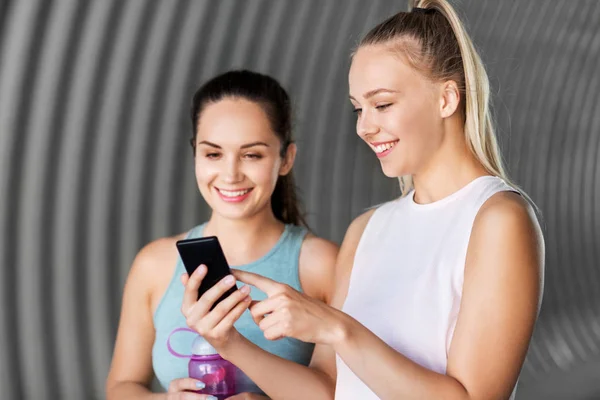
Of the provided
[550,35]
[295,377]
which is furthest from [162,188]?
[550,35]

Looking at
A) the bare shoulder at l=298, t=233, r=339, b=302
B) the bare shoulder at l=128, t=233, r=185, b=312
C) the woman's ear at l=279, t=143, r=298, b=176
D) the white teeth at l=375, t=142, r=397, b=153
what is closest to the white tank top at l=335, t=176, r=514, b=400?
the white teeth at l=375, t=142, r=397, b=153

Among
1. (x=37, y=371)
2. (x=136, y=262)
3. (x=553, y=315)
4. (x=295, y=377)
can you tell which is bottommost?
(x=553, y=315)

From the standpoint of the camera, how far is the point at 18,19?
2900mm

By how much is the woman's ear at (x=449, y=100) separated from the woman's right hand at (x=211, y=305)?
688 millimetres

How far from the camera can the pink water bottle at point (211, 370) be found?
245 cm

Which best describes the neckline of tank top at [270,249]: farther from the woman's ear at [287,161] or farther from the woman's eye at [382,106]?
the woman's eye at [382,106]

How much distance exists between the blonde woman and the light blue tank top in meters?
0.20

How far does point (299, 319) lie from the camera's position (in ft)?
6.50

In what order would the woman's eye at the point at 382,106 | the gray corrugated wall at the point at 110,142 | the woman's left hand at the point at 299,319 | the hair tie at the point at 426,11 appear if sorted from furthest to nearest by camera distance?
1. the gray corrugated wall at the point at 110,142
2. the hair tie at the point at 426,11
3. the woman's eye at the point at 382,106
4. the woman's left hand at the point at 299,319

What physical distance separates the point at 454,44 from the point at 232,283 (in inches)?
34.6

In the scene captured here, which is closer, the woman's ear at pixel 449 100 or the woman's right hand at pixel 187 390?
the woman's ear at pixel 449 100

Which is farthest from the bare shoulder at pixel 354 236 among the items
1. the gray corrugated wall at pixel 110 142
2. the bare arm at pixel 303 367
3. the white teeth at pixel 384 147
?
the gray corrugated wall at pixel 110 142

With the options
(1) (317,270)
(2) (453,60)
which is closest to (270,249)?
(1) (317,270)

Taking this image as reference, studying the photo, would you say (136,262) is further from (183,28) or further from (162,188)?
(183,28)
